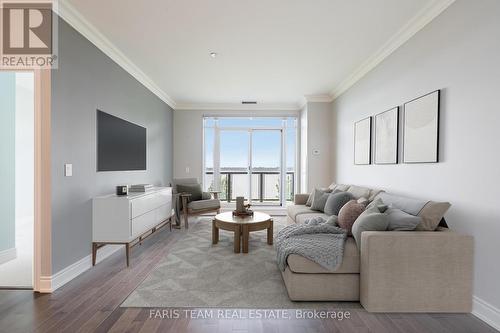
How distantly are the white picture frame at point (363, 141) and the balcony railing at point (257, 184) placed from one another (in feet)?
8.69

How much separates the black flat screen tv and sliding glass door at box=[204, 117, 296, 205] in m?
2.36

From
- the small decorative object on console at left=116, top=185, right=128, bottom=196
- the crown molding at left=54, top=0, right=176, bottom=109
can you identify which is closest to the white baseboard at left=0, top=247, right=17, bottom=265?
the small decorative object on console at left=116, top=185, right=128, bottom=196

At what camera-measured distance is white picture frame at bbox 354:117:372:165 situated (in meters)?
4.00

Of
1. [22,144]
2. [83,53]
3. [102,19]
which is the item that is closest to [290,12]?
[102,19]

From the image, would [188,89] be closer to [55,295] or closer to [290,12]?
[290,12]

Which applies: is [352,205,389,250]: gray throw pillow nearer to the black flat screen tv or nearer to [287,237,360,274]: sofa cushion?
[287,237,360,274]: sofa cushion

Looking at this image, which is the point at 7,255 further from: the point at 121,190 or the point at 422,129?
the point at 422,129

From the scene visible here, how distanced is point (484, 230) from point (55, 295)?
12.1 ft

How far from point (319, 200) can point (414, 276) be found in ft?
7.22

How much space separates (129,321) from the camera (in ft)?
6.63

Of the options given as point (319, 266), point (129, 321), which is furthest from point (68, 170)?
point (319, 266)

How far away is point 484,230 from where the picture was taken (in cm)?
205

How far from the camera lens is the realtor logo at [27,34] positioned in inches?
97.3

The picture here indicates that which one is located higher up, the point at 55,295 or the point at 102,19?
the point at 102,19
